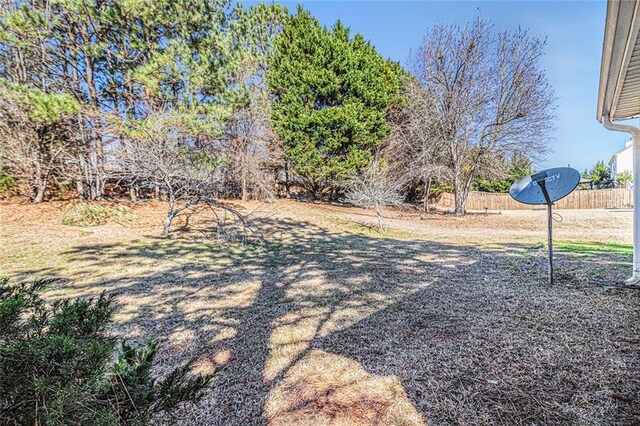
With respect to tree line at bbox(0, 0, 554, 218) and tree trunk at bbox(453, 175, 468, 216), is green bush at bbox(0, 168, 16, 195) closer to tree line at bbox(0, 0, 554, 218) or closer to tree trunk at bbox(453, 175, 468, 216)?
tree line at bbox(0, 0, 554, 218)

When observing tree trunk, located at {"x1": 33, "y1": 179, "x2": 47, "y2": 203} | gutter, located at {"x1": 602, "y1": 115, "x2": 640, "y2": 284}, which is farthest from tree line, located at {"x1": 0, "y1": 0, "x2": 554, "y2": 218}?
gutter, located at {"x1": 602, "y1": 115, "x2": 640, "y2": 284}

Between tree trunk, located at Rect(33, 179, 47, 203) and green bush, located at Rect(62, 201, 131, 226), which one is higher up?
tree trunk, located at Rect(33, 179, 47, 203)

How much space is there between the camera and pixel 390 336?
8.32 feet

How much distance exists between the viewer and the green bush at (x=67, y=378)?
2.62 feet

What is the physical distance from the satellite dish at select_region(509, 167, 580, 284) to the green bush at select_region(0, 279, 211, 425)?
4357mm

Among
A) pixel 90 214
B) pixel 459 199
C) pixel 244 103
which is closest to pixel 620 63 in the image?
pixel 244 103

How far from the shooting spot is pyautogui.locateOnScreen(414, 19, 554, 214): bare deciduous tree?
1295 centimetres

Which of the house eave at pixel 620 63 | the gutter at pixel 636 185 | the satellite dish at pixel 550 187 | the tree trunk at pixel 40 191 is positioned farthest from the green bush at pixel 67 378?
the tree trunk at pixel 40 191

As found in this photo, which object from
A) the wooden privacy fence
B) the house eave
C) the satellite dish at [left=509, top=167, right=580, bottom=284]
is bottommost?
the wooden privacy fence

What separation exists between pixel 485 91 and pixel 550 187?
38.6 ft

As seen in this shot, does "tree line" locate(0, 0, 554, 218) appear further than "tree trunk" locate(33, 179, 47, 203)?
No

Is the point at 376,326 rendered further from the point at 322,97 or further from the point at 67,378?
the point at 322,97

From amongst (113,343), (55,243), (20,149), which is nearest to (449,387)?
(113,343)

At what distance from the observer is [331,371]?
2.07 meters
